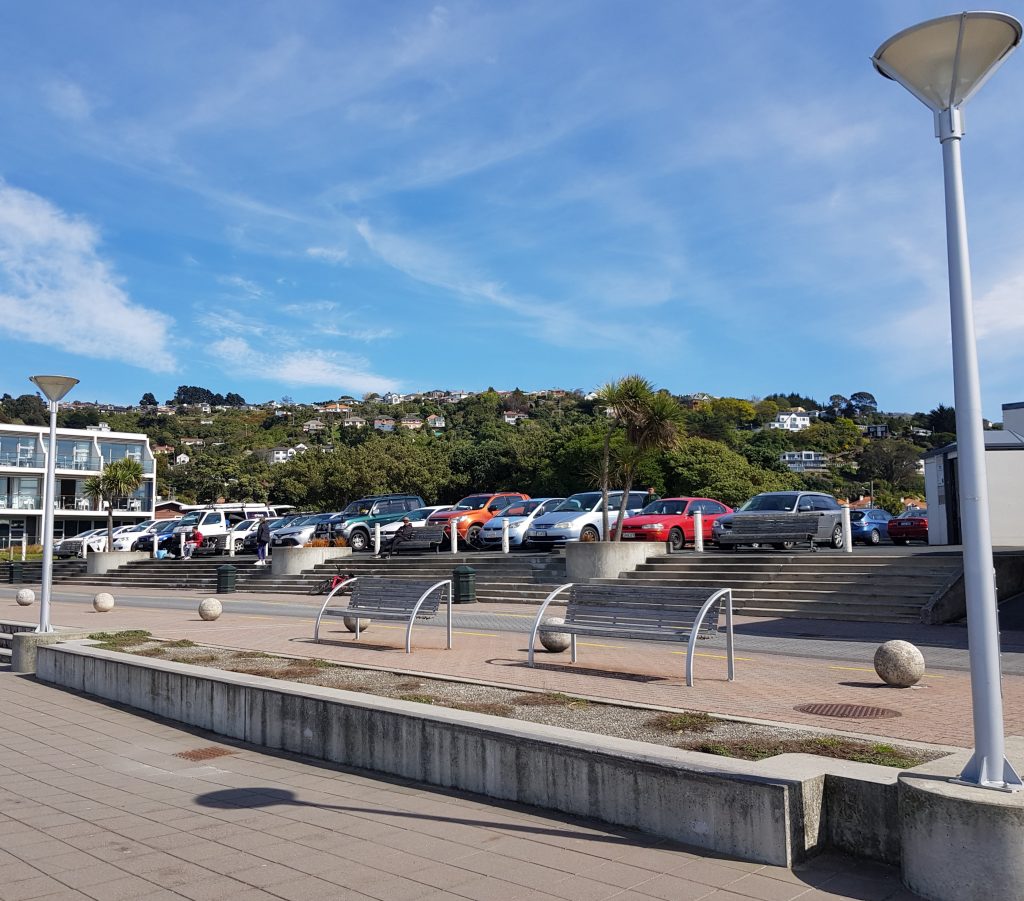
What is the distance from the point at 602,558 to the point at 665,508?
18.0 feet

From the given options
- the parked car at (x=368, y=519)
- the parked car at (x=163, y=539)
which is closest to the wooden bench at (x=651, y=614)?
the parked car at (x=368, y=519)

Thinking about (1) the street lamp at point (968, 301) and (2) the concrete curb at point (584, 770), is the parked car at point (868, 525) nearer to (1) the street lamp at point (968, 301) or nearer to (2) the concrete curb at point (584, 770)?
(2) the concrete curb at point (584, 770)

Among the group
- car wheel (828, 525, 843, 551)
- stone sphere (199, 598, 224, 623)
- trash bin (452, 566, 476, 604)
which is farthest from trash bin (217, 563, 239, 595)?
car wheel (828, 525, 843, 551)

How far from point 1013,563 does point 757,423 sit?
181 m

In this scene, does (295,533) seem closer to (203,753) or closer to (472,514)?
(472,514)

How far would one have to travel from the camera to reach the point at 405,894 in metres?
4.57

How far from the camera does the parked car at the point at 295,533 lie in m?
32.8

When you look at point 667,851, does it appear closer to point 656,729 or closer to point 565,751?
point 565,751

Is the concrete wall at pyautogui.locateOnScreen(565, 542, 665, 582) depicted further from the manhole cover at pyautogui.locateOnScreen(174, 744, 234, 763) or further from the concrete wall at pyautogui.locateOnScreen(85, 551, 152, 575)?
the concrete wall at pyautogui.locateOnScreen(85, 551, 152, 575)

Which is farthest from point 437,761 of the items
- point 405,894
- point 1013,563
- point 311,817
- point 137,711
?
point 1013,563

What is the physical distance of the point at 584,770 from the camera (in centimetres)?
567

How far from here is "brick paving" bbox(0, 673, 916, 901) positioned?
4.60 metres

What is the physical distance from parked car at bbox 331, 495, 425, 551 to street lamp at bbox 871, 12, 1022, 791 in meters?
28.2

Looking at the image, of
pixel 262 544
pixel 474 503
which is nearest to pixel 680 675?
pixel 474 503
